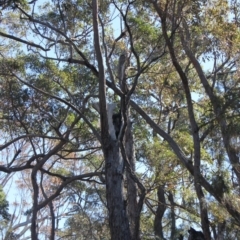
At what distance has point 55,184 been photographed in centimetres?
1464

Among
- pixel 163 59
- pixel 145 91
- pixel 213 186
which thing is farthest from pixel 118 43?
pixel 213 186

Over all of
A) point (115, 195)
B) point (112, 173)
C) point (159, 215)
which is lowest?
point (115, 195)

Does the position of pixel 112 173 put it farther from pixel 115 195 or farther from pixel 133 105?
pixel 133 105

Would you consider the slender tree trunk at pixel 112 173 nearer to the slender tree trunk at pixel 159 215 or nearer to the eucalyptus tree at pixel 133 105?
the eucalyptus tree at pixel 133 105

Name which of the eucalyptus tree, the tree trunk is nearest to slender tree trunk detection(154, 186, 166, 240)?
the eucalyptus tree

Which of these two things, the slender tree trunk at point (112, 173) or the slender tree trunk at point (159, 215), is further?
the slender tree trunk at point (159, 215)

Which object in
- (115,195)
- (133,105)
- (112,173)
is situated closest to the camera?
(115,195)

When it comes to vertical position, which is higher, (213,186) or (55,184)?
(55,184)

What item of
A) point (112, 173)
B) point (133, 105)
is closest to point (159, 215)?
point (133, 105)

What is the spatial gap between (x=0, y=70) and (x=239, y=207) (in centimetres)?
582

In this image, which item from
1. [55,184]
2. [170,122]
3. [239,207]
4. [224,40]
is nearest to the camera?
[239,207]

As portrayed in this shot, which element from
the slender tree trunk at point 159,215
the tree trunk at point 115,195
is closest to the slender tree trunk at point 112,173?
the tree trunk at point 115,195

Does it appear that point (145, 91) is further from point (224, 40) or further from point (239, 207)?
point (239, 207)

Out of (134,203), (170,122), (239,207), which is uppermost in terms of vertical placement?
(170,122)
